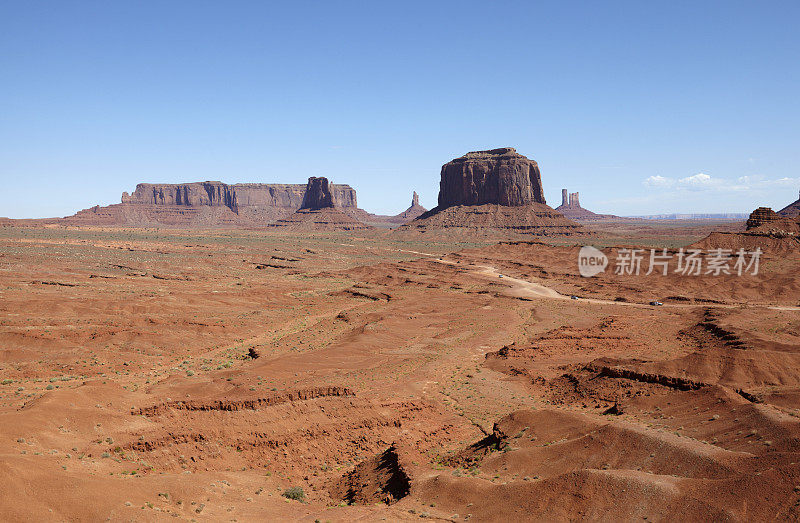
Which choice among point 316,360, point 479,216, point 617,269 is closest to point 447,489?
point 316,360

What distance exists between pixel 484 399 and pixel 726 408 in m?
11.0

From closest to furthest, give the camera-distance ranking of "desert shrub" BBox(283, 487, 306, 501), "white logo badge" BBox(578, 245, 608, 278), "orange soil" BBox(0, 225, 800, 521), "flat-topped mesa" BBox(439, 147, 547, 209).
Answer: "orange soil" BBox(0, 225, 800, 521) < "desert shrub" BBox(283, 487, 306, 501) < "white logo badge" BBox(578, 245, 608, 278) < "flat-topped mesa" BBox(439, 147, 547, 209)

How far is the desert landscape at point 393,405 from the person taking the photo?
14180mm

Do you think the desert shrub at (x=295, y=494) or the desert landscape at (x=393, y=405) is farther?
the desert shrub at (x=295, y=494)

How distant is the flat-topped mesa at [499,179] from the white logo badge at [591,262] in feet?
290

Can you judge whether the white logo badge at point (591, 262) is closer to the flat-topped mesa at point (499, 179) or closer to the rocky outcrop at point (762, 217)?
the rocky outcrop at point (762, 217)

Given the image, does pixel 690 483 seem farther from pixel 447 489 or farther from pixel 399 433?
pixel 399 433

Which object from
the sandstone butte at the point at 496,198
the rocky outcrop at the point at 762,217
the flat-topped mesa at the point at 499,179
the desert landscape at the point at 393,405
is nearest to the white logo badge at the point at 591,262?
the desert landscape at the point at 393,405

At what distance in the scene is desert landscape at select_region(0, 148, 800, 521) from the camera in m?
14.2

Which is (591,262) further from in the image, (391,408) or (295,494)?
(295,494)

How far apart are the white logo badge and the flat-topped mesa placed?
8829cm

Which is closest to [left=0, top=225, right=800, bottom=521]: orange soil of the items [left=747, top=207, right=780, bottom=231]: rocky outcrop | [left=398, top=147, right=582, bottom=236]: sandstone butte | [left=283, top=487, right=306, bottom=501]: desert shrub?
[left=283, top=487, right=306, bottom=501]: desert shrub

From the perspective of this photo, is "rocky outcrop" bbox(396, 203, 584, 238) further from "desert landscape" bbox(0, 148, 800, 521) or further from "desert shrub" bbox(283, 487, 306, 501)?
"desert shrub" bbox(283, 487, 306, 501)

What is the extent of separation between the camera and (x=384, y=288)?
6900 cm
